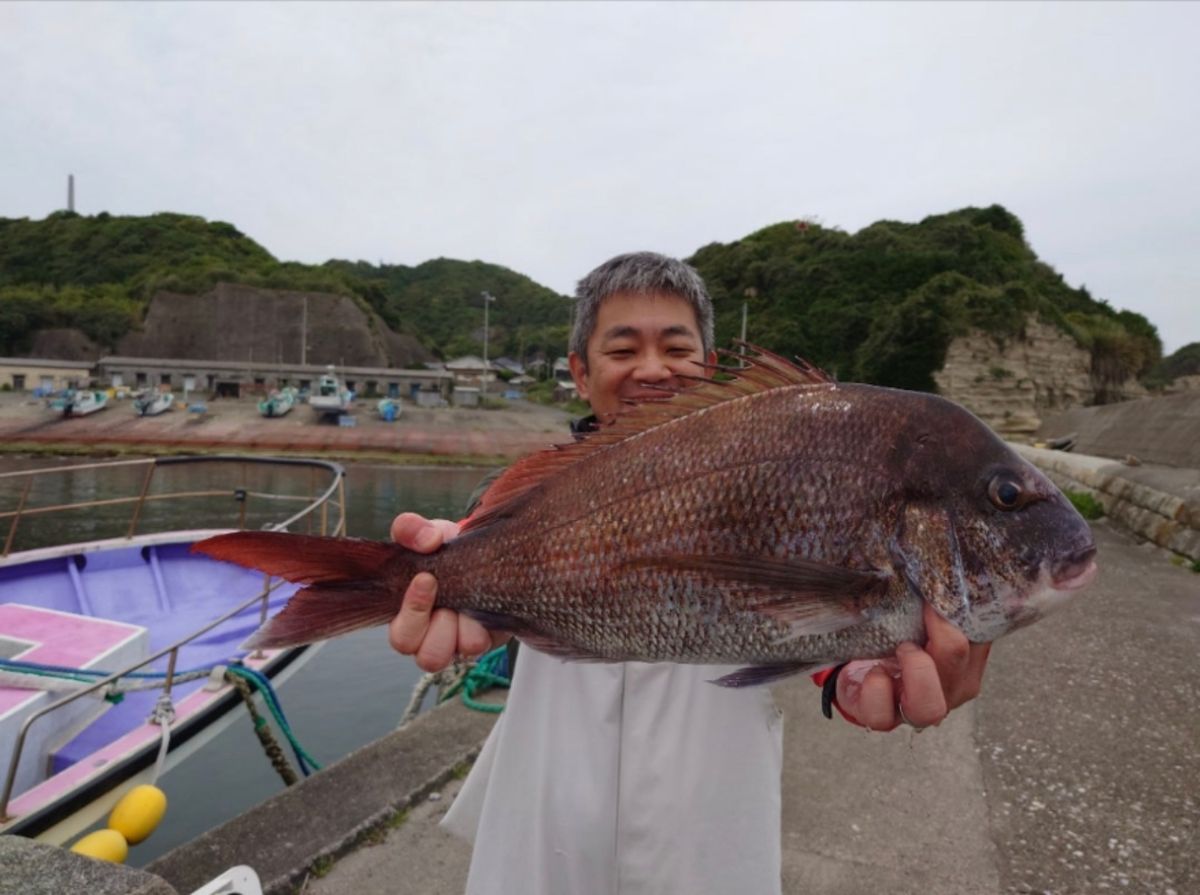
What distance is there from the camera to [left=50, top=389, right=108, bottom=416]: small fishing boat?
39469 millimetres

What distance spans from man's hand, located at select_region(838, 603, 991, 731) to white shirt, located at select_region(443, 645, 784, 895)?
0.43 m

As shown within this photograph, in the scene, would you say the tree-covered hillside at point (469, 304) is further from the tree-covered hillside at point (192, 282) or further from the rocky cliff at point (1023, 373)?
the rocky cliff at point (1023, 373)

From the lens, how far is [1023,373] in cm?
2869

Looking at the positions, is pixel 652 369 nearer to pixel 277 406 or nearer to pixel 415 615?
pixel 415 615

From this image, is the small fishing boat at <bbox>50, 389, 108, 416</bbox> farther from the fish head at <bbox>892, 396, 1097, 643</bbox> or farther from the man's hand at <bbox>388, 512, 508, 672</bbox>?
the fish head at <bbox>892, 396, 1097, 643</bbox>

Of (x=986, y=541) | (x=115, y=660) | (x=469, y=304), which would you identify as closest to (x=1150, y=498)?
(x=986, y=541)

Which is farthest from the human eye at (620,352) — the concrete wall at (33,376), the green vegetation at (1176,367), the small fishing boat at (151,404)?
the concrete wall at (33,376)

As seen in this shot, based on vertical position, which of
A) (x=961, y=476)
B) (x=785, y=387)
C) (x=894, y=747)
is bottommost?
A: (x=894, y=747)

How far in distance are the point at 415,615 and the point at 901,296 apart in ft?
151

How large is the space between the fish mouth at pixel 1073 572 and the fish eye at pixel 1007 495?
13 cm

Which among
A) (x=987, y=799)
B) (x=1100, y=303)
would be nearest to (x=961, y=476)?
(x=987, y=799)

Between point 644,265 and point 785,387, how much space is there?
0.77 meters

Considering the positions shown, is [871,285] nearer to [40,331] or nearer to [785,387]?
[785,387]

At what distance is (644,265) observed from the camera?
213 centimetres
